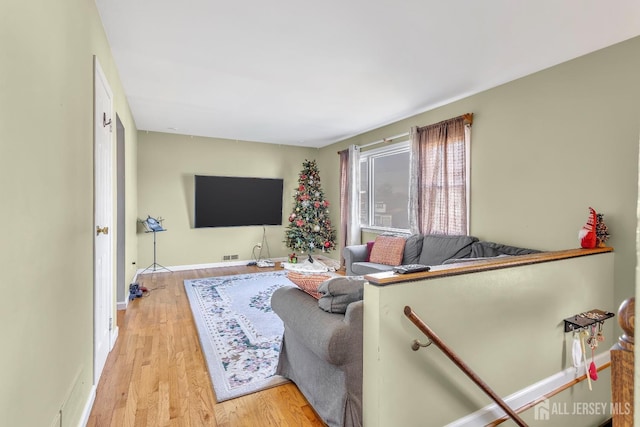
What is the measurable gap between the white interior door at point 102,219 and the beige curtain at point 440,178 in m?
3.73

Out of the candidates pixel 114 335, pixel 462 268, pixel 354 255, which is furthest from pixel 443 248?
pixel 114 335

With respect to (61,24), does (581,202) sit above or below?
below

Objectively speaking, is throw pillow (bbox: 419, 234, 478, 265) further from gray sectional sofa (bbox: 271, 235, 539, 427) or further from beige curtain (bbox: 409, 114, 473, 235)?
gray sectional sofa (bbox: 271, 235, 539, 427)

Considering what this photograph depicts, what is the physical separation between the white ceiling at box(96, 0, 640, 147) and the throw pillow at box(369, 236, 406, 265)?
1.92 m

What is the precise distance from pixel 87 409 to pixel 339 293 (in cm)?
176

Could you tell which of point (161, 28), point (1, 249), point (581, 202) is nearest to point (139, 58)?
point (161, 28)

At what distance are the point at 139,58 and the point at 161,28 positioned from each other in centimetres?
69

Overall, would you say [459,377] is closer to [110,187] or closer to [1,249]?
[1,249]

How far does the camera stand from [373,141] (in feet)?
18.6

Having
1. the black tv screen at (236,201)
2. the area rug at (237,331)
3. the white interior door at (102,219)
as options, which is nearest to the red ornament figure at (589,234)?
the area rug at (237,331)

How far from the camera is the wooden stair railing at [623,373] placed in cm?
54

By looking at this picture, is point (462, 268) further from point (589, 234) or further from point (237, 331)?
point (237, 331)

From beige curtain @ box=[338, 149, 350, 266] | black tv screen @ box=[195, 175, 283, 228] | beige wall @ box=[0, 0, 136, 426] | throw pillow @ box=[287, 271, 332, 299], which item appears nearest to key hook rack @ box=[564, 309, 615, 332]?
throw pillow @ box=[287, 271, 332, 299]

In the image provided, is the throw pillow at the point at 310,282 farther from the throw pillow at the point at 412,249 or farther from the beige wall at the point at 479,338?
the throw pillow at the point at 412,249
